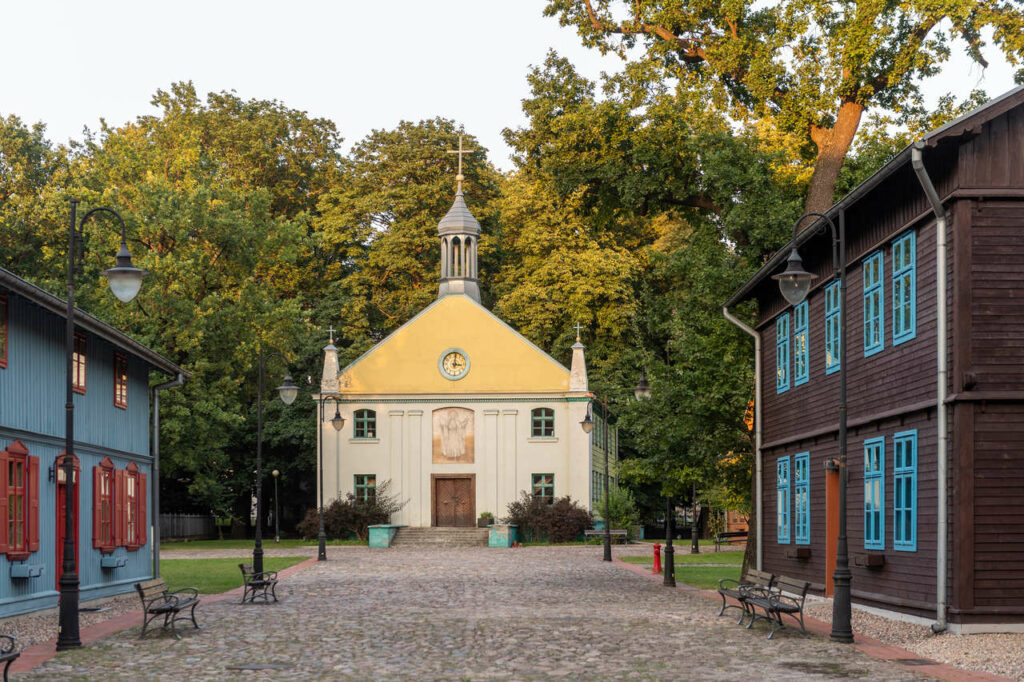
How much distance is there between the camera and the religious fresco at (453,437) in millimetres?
53438

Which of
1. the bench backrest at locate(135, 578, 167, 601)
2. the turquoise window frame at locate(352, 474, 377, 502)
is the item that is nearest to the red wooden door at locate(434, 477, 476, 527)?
the turquoise window frame at locate(352, 474, 377, 502)

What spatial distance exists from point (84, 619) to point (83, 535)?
4.05 meters

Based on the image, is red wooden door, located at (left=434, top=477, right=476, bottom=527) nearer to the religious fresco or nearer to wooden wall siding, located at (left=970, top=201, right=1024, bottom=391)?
the religious fresco

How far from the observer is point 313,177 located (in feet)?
214

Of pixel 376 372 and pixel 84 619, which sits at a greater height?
pixel 376 372

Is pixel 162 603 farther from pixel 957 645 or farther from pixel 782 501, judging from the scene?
pixel 782 501

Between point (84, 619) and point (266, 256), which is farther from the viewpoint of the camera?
point (266, 256)

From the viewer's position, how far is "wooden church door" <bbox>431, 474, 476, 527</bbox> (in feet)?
174

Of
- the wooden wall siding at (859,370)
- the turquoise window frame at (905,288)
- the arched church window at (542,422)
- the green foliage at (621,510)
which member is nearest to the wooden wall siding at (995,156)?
the wooden wall siding at (859,370)

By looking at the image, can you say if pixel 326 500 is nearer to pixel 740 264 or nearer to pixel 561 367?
pixel 561 367

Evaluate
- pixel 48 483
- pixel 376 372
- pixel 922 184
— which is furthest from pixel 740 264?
pixel 376 372

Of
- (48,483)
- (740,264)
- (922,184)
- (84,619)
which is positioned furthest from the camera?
(740,264)

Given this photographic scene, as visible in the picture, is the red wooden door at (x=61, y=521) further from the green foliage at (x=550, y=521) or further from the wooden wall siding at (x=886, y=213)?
the green foliage at (x=550, y=521)

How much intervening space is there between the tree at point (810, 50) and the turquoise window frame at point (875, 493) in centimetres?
723
